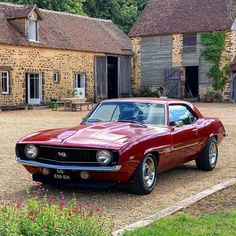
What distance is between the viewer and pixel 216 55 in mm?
35156

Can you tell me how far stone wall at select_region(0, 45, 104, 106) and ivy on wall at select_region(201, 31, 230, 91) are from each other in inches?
318

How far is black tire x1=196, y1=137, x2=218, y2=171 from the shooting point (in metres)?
9.45

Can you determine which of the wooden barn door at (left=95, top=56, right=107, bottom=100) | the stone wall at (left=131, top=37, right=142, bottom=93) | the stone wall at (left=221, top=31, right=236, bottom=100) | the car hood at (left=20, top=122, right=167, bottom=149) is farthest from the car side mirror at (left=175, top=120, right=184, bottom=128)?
the stone wall at (left=131, top=37, right=142, bottom=93)

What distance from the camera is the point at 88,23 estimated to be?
3712 cm

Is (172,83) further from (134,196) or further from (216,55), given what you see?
(134,196)

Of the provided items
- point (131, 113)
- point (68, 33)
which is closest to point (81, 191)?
point (131, 113)

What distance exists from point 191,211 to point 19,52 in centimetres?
2386

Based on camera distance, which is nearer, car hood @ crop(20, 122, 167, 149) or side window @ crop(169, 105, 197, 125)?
car hood @ crop(20, 122, 167, 149)

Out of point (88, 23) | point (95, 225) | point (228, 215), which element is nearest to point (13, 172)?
point (228, 215)

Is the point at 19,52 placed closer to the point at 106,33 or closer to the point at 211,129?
the point at 106,33

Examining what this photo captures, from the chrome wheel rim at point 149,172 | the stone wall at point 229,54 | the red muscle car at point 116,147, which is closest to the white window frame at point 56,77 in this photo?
the stone wall at point 229,54

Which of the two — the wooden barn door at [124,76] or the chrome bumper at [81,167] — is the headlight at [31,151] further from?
the wooden barn door at [124,76]

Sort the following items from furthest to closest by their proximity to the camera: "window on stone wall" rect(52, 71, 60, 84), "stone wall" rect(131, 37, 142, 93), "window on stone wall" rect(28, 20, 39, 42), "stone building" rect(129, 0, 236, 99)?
"stone wall" rect(131, 37, 142, 93) < "stone building" rect(129, 0, 236, 99) < "window on stone wall" rect(52, 71, 60, 84) < "window on stone wall" rect(28, 20, 39, 42)

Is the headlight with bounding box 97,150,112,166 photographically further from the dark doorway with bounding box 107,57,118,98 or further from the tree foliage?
the tree foliage
